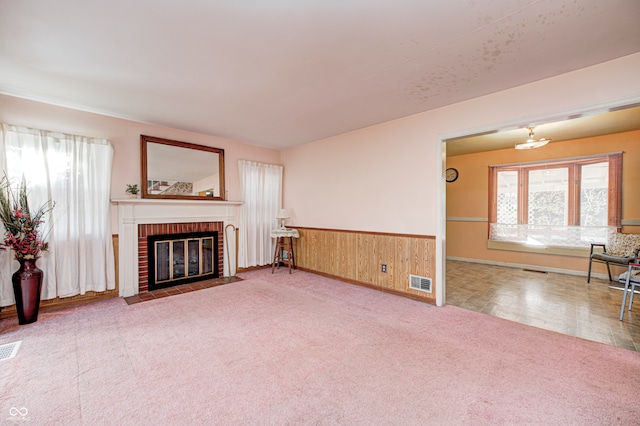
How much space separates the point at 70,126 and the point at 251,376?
3.88 metres

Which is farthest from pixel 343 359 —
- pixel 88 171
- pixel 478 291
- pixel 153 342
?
pixel 88 171

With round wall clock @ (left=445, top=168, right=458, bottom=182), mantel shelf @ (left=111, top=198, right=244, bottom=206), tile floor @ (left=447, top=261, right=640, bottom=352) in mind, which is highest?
round wall clock @ (left=445, top=168, right=458, bottom=182)

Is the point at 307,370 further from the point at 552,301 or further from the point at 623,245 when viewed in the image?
the point at 623,245

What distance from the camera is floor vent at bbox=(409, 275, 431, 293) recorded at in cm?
349

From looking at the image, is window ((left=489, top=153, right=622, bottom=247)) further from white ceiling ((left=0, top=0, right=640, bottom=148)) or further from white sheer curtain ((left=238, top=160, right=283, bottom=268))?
white sheer curtain ((left=238, top=160, right=283, bottom=268))

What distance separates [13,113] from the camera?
118 inches

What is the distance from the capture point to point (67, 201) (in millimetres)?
3283

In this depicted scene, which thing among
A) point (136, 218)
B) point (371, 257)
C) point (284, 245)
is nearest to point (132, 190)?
point (136, 218)

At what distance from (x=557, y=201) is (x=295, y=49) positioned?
5.85 m

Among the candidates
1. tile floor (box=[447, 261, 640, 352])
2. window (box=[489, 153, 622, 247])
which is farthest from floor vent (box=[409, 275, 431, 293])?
window (box=[489, 153, 622, 247])

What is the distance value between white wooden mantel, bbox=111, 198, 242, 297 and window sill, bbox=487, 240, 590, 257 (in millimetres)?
6058

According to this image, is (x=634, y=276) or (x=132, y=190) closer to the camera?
(x=634, y=276)

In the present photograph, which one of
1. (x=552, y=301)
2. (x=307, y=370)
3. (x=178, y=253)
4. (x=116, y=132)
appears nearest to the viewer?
(x=307, y=370)

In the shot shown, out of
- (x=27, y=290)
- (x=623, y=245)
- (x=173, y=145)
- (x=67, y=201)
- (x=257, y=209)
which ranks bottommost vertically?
(x=27, y=290)
